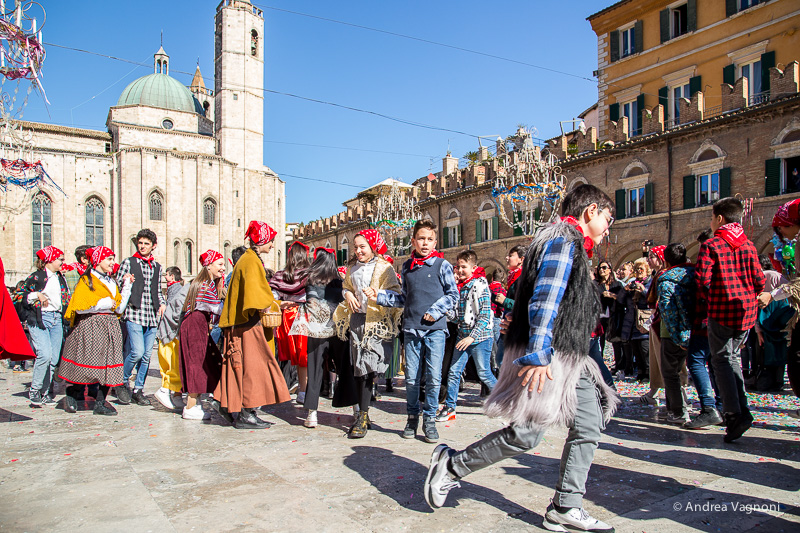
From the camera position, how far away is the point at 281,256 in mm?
57812

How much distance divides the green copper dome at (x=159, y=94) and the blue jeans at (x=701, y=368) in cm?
5826

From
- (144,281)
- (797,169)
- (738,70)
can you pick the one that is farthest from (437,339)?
(738,70)

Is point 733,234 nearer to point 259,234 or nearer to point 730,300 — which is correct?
point 730,300

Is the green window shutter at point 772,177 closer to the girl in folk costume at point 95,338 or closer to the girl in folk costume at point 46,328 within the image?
the girl in folk costume at point 95,338

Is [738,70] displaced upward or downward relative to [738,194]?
upward

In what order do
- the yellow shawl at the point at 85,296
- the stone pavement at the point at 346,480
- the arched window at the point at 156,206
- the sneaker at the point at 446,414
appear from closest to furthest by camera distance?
the stone pavement at the point at 346,480 < the sneaker at the point at 446,414 < the yellow shawl at the point at 85,296 < the arched window at the point at 156,206

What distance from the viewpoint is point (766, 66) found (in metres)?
20.9

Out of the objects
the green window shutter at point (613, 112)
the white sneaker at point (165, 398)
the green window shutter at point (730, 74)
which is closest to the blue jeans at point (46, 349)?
the white sneaker at point (165, 398)

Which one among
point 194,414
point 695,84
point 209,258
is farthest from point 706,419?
point 695,84

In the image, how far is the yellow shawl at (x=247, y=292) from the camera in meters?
5.61

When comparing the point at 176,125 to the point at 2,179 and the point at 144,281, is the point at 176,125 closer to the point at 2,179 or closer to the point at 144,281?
the point at 2,179

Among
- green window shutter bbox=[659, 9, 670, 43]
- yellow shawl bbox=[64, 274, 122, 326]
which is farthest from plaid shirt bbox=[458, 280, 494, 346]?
green window shutter bbox=[659, 9, 670, 43]

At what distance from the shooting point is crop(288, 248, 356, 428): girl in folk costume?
230 inches

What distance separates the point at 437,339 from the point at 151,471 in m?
2.63
